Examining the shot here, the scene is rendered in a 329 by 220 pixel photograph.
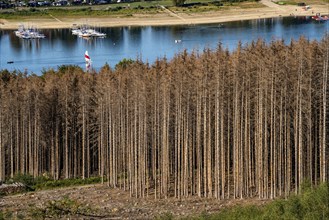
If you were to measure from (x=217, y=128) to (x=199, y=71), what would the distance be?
9.13 feet

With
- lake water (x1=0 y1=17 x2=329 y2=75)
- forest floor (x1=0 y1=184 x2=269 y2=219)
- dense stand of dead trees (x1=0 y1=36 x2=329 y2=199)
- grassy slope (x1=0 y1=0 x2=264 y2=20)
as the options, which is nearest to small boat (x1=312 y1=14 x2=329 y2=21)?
lake water (x1=0 y1=17 x2=329 y2=75)

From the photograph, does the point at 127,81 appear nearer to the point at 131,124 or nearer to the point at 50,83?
the point at 131,124

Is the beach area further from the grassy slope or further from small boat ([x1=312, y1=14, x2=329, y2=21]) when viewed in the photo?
small boat ([x1=312, y1=14, x2=329, y2=21])

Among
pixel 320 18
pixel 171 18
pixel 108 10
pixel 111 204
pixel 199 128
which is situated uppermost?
pixel 199 128

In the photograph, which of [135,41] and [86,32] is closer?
[135,41]

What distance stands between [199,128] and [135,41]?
6167 centimetres

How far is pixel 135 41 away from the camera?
304 feet

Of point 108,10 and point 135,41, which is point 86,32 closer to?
point 135,41

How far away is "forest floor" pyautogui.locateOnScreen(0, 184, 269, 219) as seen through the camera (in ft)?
90.8

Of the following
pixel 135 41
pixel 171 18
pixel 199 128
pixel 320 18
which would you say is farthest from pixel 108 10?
pixel 199 128

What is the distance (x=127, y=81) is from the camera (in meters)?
34.8

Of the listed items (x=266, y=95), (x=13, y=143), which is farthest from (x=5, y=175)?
(x=266, y=95)

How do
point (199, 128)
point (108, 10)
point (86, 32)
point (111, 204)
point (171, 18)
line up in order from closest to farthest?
point (111, 204), point (199, 128), point (86, 32), point (171, 18), point (108, 10)

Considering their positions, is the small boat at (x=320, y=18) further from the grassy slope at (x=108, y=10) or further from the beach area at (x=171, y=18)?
the grassy slope at (x=108, y=10)
